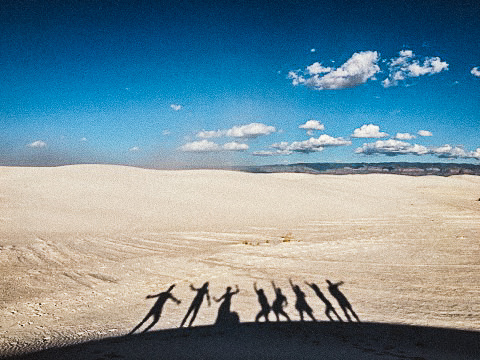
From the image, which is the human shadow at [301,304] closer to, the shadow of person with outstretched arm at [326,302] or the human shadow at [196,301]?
the shadow of person with outstretched arm at [326,302]

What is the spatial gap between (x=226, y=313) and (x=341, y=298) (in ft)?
8.30

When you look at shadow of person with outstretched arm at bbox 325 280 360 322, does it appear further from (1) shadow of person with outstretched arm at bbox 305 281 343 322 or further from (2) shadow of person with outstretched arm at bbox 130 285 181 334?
(2) shadow of person with outstretched arm at bbox 130 285 181 334

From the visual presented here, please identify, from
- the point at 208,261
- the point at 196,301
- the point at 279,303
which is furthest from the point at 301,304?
the point at 208,261

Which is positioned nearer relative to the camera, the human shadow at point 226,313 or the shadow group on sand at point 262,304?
the human shadow at point 226,313

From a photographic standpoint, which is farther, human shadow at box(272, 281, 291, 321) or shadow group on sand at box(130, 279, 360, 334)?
human shadow at box(272, 281, 291, 321)

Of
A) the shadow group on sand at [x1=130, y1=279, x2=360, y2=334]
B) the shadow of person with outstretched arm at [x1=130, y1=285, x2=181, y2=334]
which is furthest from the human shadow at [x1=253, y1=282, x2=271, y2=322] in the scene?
the shadow of person with outstretched arm at [x1=130, y1=285, x2=181, y2=334]

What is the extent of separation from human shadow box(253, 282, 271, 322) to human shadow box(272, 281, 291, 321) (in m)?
0.14

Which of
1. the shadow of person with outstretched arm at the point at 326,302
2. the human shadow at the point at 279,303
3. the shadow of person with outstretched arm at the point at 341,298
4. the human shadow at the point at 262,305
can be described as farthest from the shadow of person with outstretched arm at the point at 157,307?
the shadow of person with outstretched arm at the point at 341,298

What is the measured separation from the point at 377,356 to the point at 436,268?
5.97 meters

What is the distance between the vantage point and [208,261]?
1089 centimetres

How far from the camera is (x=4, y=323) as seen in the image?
6402 millimetres

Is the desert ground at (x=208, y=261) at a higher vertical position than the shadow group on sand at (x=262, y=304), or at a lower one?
higher

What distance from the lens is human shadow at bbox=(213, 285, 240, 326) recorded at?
653cm

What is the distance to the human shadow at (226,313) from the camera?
6.53 metres
